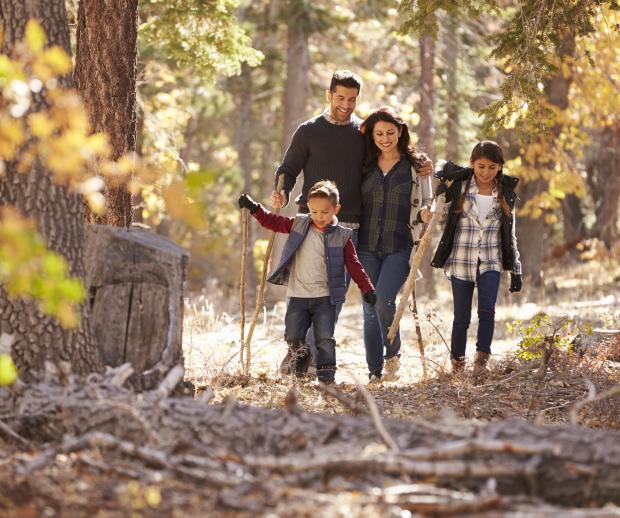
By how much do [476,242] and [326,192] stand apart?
1.38 metres

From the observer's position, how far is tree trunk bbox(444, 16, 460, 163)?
52.5ft

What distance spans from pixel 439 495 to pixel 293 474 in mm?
574

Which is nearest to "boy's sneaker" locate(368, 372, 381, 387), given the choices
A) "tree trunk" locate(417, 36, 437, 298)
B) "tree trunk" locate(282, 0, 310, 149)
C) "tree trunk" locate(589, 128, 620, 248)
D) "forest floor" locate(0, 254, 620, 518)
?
"forest floor" locate(0, 254, 620, 518)

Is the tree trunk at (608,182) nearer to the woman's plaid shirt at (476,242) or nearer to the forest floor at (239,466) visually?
the woman's plaid shirt at (476,242)

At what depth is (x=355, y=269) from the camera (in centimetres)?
676

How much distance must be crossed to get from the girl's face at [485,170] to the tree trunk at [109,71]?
270 cm

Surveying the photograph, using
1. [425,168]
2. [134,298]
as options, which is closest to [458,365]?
[425,168]

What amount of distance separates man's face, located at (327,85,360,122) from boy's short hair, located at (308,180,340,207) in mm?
710

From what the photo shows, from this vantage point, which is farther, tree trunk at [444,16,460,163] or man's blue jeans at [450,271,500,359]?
tree trunk at [444,16,460,163]

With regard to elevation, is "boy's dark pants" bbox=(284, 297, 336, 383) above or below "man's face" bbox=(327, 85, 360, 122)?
below

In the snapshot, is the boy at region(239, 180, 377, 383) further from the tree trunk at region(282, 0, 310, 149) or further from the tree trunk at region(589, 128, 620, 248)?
the tree trunk at region(589, 128, 620, 248)

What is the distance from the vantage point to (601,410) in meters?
5.95

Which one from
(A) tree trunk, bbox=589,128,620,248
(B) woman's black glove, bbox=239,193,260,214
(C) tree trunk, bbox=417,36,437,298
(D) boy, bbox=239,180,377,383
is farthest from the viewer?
(A) tree trunk, bbox=589,128,620,248

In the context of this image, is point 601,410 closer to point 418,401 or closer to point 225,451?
point 418,401
